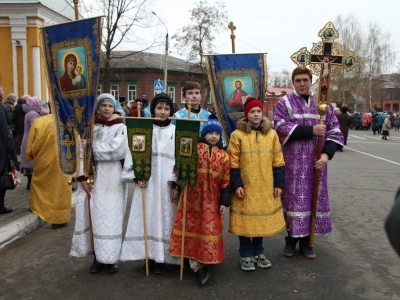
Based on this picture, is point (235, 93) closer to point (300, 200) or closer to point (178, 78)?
point (300, 200)

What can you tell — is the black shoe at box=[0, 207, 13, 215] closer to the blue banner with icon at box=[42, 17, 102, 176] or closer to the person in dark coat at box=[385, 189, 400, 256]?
the blue banner with icon at box=[42, 17, 102, 176]

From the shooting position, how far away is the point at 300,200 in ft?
14.9

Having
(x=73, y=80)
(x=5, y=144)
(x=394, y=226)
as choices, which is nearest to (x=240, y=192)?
(x=73, y=80)

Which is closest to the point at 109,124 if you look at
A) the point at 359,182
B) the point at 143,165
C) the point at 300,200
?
the point at 143,165

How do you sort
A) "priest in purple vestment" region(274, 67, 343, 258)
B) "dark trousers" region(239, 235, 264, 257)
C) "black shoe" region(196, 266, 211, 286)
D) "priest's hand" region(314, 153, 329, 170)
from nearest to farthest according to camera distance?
"black shoe" region(196, 266, 211, 286) < "dark trousers" region(239, 235, 264, 257) < "priest's hand" region(314, 153, 329, 170) < "priest in purple vestment" region(274, 67, 343, 258)

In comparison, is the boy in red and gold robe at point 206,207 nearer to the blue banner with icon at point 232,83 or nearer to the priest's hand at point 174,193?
the priest's hand at point 174,193

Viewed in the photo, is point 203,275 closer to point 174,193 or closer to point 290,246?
point 174,193

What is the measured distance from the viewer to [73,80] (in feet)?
13.5

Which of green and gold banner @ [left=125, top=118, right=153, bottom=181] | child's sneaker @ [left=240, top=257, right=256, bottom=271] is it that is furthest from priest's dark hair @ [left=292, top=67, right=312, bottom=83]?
child's sneaker @ [left=240, top=257, right=256, bottom=271]

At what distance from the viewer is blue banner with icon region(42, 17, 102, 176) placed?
13.2 ft

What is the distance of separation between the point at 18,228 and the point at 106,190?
195 centimetres

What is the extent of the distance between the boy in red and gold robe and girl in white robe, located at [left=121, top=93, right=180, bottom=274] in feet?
0.41

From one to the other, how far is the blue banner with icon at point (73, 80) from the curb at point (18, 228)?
153 centimetres

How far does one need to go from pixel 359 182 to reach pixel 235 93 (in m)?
5.80
